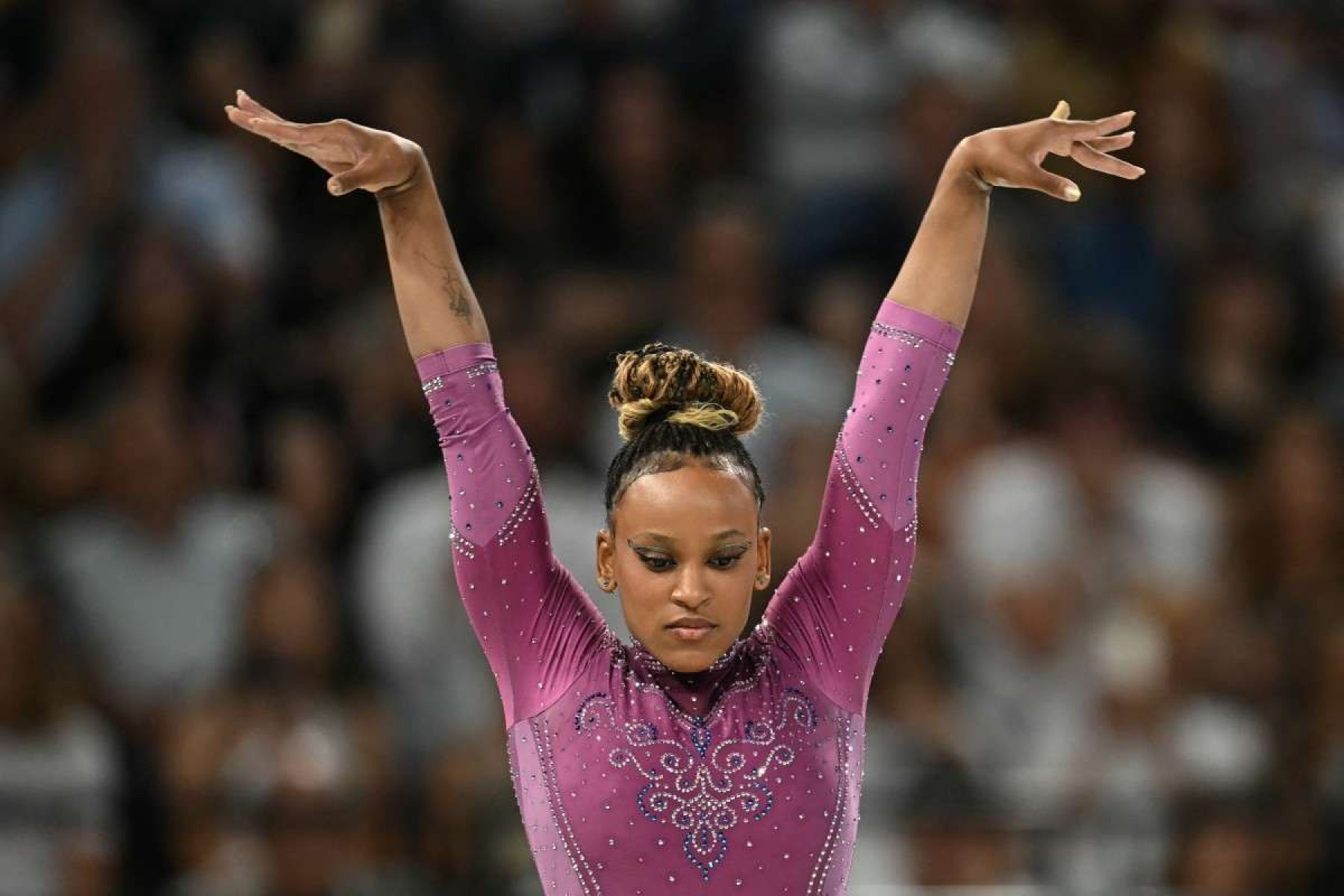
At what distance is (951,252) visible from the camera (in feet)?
9.01

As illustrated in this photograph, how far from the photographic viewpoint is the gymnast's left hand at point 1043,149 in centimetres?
265

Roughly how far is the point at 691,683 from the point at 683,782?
0.14 m

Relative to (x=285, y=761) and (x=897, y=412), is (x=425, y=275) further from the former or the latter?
(x=285, y=761)

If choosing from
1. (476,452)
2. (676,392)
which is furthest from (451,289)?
(676,392)

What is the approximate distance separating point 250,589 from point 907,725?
64.4 inches

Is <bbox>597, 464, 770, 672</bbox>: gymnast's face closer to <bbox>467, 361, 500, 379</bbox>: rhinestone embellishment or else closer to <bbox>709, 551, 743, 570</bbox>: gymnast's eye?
<bbox>709, 551, 743, 570</bbox>: gymnast's eye

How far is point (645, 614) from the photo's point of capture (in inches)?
105

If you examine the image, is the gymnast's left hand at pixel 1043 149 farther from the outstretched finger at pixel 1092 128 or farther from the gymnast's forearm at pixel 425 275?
the gymnast's forearm at pixel 425 275

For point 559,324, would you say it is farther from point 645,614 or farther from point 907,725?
point 645,614

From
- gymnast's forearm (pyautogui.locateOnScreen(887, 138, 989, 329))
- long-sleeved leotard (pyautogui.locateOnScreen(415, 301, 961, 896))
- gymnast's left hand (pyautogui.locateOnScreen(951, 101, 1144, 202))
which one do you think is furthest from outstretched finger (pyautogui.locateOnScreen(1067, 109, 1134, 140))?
long-sleeved leotard (pyautogui.locateOnScreen(415, 301, 961, 896))

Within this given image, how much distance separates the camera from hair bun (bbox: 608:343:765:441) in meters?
2.75

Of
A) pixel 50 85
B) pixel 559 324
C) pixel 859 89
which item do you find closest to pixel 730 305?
pixel 559 324

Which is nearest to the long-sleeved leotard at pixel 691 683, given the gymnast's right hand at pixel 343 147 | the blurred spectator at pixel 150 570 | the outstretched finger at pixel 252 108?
the gymnast's right hand at pixel 343 147

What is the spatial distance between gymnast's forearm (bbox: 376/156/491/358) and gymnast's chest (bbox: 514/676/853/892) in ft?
1.61
